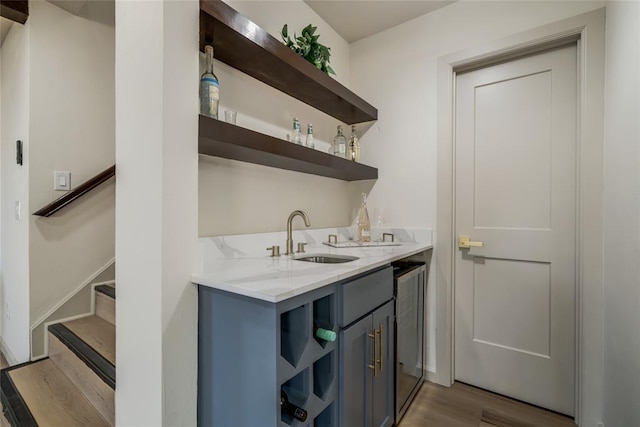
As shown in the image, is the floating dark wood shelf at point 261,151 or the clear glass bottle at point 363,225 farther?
the clear glass bottle at point 363,225

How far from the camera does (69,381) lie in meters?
→ 1.62

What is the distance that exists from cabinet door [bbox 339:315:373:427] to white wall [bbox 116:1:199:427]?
20.8 inches

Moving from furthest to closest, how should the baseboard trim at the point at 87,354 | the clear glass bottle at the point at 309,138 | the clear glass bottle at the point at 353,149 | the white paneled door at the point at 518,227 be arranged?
the clear glass bottle at the point at 353,149
the clear glass bottle at the point at 309,138
the white paneled door at the point at 518,227
the baseboard trim at the point at 87,354

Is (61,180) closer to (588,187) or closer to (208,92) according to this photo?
(208,92)

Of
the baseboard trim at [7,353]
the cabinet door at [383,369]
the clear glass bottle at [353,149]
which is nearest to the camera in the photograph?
the cabinet door at [383,369]

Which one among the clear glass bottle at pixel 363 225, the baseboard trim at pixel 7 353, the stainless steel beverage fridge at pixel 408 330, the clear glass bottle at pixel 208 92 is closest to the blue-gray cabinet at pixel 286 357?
the stainless steel beverage fridge at pixel 408 330

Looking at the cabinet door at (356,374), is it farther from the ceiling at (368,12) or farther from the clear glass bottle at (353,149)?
the ceiling at (368,12)

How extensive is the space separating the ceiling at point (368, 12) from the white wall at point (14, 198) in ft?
6.30

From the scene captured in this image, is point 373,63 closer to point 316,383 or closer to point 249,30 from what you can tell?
point 249,30

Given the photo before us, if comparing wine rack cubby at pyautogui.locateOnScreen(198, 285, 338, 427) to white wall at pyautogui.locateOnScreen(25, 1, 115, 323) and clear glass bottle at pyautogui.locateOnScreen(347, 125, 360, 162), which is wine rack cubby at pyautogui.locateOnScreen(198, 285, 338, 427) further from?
white wall at pyautogui.locateOnScreen(25, 1, 115, 323)

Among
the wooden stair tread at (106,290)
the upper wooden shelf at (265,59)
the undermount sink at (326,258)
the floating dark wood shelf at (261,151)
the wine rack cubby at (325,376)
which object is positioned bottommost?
the wine rack cubby at (325,376)

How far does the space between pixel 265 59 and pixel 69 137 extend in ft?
5.25


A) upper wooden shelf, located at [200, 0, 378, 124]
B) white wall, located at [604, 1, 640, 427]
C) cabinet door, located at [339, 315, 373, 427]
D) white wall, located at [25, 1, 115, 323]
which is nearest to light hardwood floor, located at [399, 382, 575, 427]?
white wall, located at [604, 1, 640, 427]

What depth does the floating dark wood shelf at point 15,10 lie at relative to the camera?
1.72m
